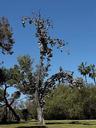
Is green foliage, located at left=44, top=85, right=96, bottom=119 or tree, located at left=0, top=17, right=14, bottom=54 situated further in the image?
green foliage, located at left=44, top=85, right=96, bottom=119

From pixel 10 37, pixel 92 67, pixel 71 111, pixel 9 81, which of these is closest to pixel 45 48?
pixel 10 37

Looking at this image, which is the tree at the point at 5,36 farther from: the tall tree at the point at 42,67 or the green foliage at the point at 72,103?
the green foliage at the point at 72,103

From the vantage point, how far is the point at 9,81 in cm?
9150

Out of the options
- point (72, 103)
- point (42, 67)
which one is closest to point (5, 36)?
point (42, 67)

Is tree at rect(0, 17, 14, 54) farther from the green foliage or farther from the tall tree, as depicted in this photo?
the green foliage

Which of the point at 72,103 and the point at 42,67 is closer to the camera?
the point at 42,67

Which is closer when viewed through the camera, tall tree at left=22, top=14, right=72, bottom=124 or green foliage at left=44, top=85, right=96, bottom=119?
tall tree at left=22, top=14, right=72, bottom=124

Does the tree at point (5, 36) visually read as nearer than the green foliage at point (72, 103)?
Yes

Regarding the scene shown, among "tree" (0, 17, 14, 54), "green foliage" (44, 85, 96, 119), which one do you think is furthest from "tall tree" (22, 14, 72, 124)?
"green foliage" (44, 85, 96, 119)

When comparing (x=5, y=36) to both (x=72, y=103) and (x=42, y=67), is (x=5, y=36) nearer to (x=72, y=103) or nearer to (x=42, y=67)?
(x=42, y=67)

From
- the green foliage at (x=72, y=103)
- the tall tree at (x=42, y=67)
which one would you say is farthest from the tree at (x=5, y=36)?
the green foliage at (x=72, y=103)

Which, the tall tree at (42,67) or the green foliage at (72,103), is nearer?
the tall tree at (42,67)

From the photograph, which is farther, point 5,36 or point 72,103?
point 72,103

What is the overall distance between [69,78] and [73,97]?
5069 cm
